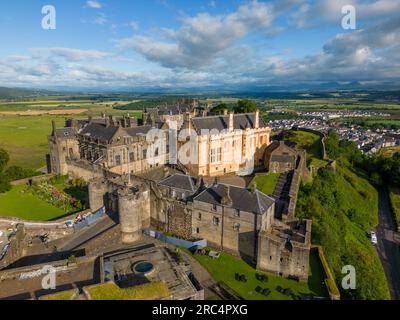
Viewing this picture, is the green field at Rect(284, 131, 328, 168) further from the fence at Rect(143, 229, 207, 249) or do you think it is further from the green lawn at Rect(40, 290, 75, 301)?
the green lawn at Rect(40, 290, 75, 301)

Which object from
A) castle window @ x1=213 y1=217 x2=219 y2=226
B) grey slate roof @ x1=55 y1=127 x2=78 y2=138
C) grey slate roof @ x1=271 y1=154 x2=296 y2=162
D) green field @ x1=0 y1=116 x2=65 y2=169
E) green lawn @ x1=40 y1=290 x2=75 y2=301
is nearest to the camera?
green lawn @ x1=40 y1=290 x2=75 y2=301

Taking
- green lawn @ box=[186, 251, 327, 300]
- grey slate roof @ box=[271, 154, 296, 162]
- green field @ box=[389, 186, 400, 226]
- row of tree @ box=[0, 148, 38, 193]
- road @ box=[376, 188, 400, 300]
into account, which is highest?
grey slate roof @ box=[271, 154, 296, 162]

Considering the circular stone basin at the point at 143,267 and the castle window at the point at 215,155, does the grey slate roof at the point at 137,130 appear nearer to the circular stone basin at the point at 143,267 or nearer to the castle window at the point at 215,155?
the castle window at the point at 215,155

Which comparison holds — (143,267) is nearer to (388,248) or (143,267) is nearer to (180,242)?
(180,242)

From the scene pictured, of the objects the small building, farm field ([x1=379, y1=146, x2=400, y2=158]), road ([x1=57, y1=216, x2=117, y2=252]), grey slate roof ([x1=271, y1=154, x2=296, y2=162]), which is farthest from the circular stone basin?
farm field ([x1=379, y1=146, x2=400, y2=158])

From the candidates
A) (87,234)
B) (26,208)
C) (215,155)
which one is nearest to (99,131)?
(26,208)
